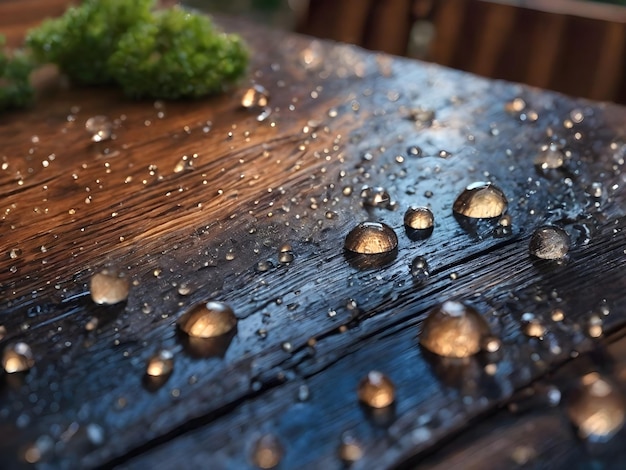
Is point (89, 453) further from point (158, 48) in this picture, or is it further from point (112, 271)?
point (158, 48)

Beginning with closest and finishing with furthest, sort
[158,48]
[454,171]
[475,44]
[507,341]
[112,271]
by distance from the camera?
1. [507,341]
2. [112,271]
3. [454,171]
4. [158,48]
5. [475,44]

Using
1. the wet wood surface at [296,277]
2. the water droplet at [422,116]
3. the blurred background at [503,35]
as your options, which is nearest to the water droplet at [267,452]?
the wet wood surface at [296,277]

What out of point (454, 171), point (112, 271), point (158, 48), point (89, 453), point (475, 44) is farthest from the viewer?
point (475, 44)

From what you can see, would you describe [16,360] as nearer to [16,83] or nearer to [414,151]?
[414,151]

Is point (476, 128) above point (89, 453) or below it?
above

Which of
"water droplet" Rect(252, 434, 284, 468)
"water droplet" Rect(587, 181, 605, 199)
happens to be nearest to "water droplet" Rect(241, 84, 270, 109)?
"water droplet" Rect(587, 181, 605, 199)

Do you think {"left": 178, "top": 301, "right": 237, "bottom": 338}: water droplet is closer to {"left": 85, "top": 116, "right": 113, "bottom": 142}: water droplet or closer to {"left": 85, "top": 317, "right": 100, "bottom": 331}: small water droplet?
{"left": 85, "top": 317, "right": 100, "bottom": 331}: small water droplet

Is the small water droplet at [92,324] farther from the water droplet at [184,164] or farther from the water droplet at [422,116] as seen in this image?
the water droplet at [422,116]

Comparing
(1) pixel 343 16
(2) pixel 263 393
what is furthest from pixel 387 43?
(2) pixel 263 393
